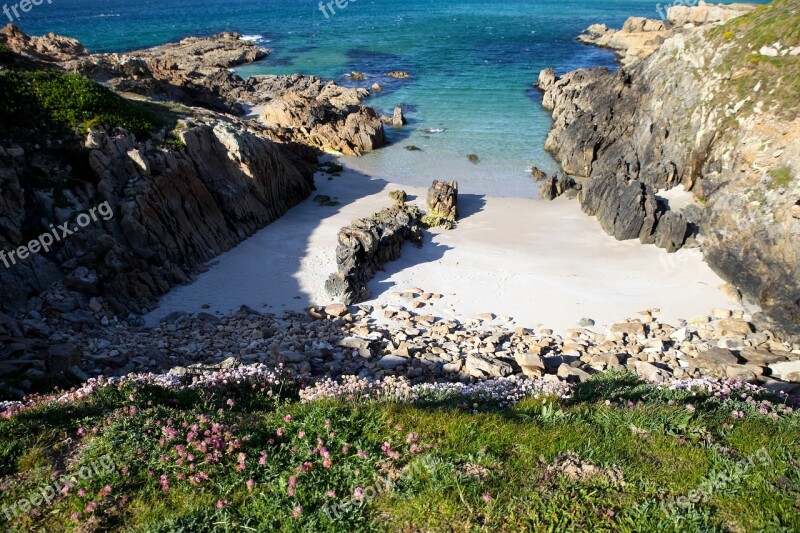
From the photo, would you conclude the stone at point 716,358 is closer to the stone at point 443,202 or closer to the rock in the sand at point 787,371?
the rock in the sand at point 787,371

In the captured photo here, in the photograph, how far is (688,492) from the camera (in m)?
6.48

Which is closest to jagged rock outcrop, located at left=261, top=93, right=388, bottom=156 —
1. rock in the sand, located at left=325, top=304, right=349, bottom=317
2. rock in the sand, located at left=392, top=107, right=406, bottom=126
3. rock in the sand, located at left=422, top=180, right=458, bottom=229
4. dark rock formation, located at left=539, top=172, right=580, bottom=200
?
rock in the sand, located at left=392, top=107, right=406, bottom=126

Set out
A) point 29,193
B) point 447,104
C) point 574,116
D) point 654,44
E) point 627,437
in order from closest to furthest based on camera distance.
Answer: point 627,437, point 29,193, point 574,116, point 447,104, point 654,44

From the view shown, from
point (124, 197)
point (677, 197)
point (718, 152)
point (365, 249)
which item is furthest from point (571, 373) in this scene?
point (124, 197)

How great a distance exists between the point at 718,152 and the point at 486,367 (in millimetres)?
17208

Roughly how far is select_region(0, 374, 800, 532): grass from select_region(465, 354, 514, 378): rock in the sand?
518 cm

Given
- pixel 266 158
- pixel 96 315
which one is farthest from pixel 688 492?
pixel 266 158

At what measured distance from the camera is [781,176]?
20016mm

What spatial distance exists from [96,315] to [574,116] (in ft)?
111

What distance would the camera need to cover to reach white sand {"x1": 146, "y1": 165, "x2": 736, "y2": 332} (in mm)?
Result: 18609

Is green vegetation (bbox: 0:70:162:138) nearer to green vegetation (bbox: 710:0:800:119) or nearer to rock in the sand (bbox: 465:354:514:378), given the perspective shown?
rock in the sand (bbox: 465:354:514:378)

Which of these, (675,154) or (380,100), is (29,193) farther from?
(380,100)

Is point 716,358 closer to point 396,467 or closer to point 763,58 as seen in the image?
point 396,467

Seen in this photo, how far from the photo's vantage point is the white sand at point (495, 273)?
18609 millimetres
